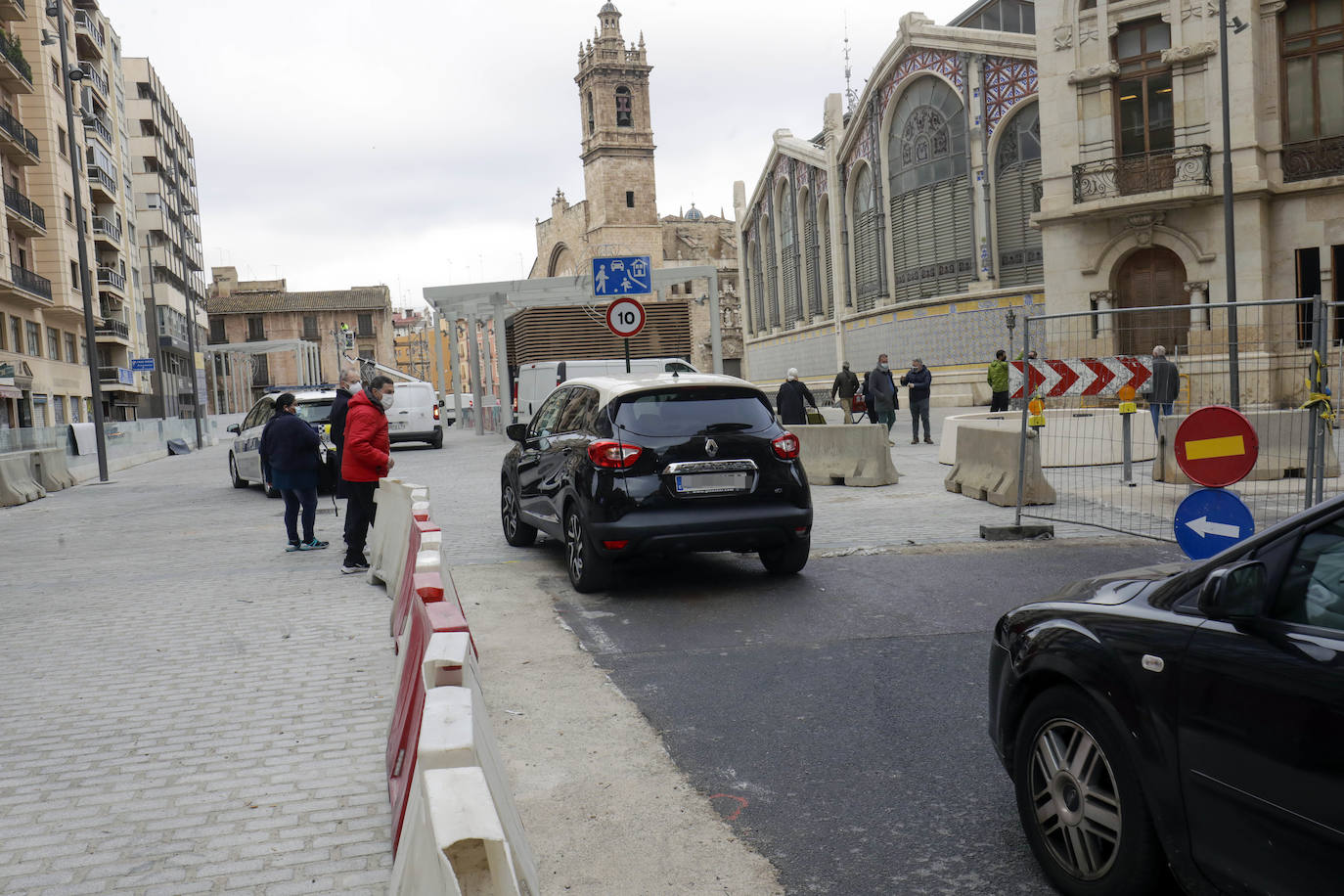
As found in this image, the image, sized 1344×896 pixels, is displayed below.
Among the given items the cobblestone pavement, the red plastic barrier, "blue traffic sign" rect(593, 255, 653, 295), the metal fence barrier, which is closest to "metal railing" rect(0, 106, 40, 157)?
"blue traffic sign" rect(593, 255, 653, 295)

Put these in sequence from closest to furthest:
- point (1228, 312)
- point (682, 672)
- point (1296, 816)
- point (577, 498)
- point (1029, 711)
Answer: point (1296, 816) < point (1029, 711) < point (682, 672) < point (577, 498) < point (1228, 312)

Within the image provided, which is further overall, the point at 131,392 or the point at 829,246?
the point at 131,392

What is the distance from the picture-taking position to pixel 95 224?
60.0 meters

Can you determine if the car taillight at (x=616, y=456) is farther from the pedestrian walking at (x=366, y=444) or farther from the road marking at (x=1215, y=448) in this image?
the road marking at (x=1215, y=448)

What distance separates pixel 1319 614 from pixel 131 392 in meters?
68.5

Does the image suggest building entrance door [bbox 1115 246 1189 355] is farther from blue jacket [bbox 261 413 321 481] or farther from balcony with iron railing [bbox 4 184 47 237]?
balcony with iron railing [bbox 4 184 47 237]

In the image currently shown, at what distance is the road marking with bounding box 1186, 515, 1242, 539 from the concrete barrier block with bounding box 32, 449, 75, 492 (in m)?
21.7

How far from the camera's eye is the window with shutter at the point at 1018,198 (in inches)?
1336

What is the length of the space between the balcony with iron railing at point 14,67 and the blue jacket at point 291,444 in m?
34.1

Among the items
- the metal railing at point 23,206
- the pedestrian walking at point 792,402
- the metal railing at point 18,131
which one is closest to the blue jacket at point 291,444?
the pedestrian walking at point 792,402

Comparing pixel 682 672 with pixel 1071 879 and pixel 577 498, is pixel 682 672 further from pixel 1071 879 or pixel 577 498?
pixel 1071 879

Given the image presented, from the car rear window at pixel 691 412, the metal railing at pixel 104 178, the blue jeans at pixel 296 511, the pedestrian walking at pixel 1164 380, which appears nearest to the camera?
the car rear window at pixel 691 412

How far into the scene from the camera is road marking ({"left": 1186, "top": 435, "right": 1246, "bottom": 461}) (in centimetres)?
717

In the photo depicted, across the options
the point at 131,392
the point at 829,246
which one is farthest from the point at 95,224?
the point at 829,246
